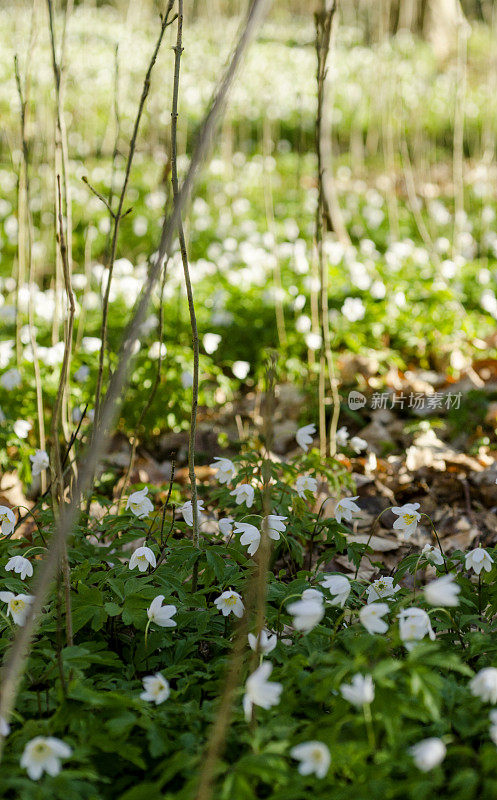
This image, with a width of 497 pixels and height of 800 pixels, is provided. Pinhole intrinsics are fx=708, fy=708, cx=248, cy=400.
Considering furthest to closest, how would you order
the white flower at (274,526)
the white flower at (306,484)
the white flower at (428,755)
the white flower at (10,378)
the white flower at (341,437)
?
the white flower at (10,378)
the white flower at (341,437)
the white flower at (306,484)
the white flower at (274,526)
the white flower at (428,755)

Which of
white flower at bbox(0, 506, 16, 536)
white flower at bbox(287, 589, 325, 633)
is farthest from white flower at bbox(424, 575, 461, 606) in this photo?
white flower at bbox(0, 506, 16, 536)

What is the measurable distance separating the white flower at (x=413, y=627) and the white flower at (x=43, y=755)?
23.8 inches

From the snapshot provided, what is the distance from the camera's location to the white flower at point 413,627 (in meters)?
1.28

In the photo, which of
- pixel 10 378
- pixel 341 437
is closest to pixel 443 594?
pixel 341 437

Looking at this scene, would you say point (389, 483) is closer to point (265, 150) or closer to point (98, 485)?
point (98, 485)

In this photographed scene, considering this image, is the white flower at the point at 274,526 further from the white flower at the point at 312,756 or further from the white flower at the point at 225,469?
the white flower at the point at 312,756

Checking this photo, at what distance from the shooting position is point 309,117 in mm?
10352

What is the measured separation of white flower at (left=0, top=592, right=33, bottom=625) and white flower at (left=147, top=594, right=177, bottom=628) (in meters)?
0.26

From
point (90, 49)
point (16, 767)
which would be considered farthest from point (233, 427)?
point (90, 49)

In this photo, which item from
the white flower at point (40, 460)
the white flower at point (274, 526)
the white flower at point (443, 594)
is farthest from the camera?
the white flower at point (40, 460)

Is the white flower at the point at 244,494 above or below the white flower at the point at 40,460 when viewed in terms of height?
above

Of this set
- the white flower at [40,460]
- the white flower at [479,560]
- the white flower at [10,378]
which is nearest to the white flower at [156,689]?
the white flower at [479,560]

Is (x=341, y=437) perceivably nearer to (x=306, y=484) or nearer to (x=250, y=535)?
(x=306, y=484)

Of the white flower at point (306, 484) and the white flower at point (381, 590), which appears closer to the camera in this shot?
the white flower at point (381, 590)
